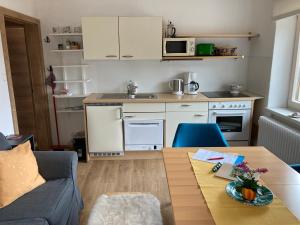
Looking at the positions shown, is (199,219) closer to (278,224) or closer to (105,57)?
(278,224)

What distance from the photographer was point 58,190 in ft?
6.12

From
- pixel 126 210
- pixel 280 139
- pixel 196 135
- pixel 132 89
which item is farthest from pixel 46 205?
pixel 280 139

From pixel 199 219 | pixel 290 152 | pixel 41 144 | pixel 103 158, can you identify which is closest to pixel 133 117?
pixel 103 158

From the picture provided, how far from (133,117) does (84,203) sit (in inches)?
51.0

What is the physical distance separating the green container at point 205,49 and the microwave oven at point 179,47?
0.13 m

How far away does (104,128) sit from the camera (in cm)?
333

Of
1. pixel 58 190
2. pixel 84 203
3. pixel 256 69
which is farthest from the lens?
pixel 256 69

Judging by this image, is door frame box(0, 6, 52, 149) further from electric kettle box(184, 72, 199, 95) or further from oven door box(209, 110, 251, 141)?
oven door box(209, 110, 251, 141)

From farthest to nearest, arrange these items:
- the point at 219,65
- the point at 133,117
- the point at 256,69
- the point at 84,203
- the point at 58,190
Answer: the point at 219,65, the point at 256,69, the point at 133,117, the point at 84,203, the point at 58,190

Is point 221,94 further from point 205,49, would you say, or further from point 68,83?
point 68,83

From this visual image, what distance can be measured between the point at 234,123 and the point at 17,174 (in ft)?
8.98

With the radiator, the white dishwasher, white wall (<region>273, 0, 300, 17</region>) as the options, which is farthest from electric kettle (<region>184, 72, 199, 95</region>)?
white wall (<region>273, 0, 300, 17</region>)

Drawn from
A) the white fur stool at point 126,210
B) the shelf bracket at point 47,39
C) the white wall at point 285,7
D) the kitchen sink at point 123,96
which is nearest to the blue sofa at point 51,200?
the white fur stool at point 126,210

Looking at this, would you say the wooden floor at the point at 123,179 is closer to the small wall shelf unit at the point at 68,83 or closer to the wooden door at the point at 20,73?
the small wall shelf unit at the point at 68,83
